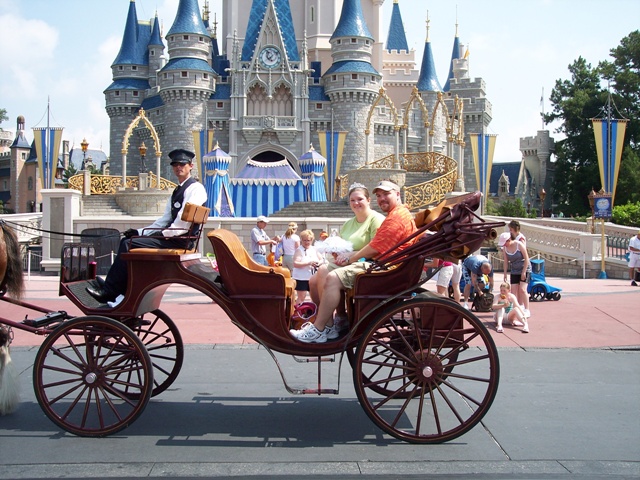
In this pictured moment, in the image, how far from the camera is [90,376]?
4688mm

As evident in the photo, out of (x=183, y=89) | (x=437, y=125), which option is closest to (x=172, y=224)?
(x=183, y=89)

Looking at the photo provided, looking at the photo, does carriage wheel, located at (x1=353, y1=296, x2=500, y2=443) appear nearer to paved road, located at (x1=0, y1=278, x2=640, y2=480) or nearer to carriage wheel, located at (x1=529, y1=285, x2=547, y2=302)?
paved road, located at (x1=0, y1=278, x2=640, y2=480)

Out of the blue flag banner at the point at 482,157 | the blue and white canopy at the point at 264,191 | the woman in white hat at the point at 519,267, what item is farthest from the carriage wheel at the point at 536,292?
the blue flag banner at the point at 482,157

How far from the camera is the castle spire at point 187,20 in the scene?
45.9 metres

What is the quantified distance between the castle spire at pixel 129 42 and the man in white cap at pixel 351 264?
1977 inches

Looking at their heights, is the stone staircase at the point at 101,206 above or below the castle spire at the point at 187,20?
below

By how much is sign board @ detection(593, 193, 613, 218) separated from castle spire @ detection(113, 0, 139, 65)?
132 ft

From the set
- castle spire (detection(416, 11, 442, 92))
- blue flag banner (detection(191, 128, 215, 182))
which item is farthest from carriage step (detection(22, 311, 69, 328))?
castle spire (detection(416, 11, 442, 92))

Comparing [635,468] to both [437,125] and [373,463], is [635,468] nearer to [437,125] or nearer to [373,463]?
[373,463]

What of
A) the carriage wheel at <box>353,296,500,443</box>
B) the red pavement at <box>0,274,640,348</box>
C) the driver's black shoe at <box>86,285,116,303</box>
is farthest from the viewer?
the red pavement at <box>0,274,640,348</box>

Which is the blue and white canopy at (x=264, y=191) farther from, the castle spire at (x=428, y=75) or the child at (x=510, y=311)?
the castle spire at (x=428, y=75)

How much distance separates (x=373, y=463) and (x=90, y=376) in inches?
78.2

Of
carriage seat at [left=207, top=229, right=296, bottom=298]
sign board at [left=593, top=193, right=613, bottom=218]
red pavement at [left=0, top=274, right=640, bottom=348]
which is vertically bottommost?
red pavement at [left=0, top=274, right=640, bottom=348]

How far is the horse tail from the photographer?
16.9 feet
